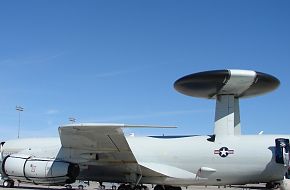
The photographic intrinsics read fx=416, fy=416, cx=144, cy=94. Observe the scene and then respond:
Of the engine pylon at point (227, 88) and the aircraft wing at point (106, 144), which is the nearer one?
the aircraft wing at point (106, 144)

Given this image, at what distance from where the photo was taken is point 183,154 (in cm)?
2125

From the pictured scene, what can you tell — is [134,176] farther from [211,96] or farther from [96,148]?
[211,96]

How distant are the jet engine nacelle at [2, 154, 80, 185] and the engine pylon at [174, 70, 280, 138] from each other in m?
6.94

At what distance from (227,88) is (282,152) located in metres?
4.02

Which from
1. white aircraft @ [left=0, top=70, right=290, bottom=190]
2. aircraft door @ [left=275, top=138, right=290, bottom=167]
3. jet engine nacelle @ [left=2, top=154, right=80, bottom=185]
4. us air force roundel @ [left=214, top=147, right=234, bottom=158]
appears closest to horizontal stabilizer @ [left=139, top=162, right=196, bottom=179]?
white aircraft @ [left=0, top=70, right=290, bottom=190]

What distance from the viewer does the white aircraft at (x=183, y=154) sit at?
65.2 feet

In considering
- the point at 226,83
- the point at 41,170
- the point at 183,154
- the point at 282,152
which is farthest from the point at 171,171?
the point at 41,170

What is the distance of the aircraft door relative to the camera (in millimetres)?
19516

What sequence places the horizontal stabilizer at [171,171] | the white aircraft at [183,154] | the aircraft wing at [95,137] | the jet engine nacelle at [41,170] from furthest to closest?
the horizontal stabilizer at [171,171] → the jet engine nacelle at [41,170] → the white aircraft at [183,154] → the aircraft wing at [95,137]

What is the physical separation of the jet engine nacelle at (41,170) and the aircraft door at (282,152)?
9.92 metres

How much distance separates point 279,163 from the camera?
64.7ft

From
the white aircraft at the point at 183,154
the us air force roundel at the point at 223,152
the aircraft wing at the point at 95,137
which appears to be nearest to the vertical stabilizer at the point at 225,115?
the white aircraft at the point at 183,154

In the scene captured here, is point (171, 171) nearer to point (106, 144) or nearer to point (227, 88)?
point (106, 144)

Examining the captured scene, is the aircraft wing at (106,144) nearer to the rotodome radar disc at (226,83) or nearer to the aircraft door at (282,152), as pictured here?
the rotodome radar disc at (226,83)
